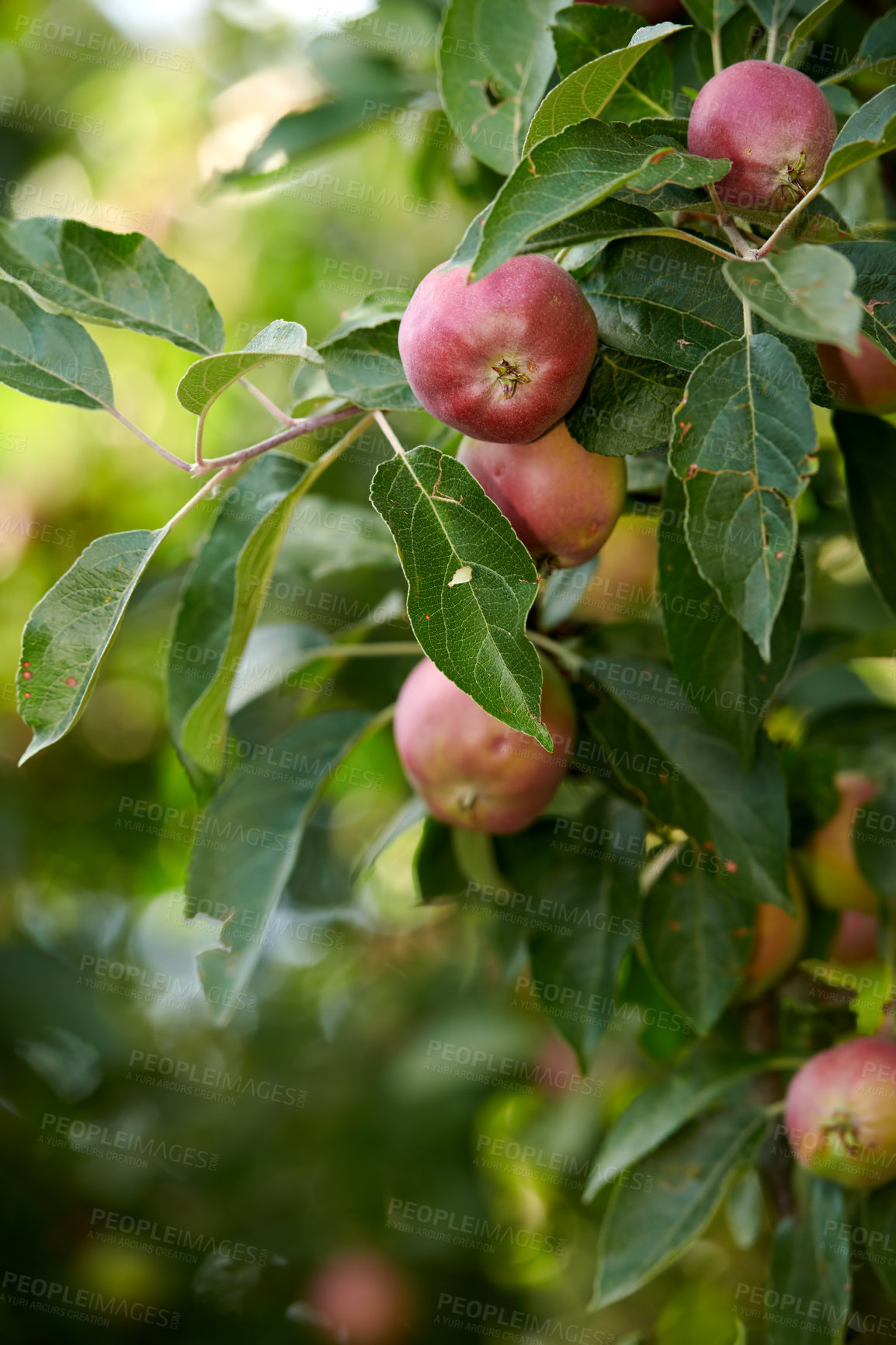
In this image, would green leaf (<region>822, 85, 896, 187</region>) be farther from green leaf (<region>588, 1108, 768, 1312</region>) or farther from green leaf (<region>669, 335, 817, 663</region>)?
green leaf (<region>588, 1108, 768, 1312</region>)

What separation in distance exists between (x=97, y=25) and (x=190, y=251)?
1.62ft

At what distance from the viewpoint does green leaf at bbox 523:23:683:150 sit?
0.59 metres

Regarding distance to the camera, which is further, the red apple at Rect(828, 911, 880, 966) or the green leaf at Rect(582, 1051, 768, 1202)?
the red apple at Rect(828, 911, 880, 966)

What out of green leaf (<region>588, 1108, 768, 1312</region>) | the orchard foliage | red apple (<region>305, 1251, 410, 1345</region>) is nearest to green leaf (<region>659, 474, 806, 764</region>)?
the orchard foliage

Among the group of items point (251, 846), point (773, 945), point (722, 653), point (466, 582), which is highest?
point (466, 582)

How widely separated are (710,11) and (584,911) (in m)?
0.82

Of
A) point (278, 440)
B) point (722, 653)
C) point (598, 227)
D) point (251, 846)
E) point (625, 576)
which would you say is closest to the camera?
point (598, 227)

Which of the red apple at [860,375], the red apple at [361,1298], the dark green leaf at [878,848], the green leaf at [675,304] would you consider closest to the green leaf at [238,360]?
the green leaf at [675,304]

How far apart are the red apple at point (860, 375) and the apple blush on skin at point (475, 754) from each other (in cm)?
35

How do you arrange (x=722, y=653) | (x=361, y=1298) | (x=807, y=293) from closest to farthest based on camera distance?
(x=807, y=293) < (x=722, y=653) < (x=361, y=1298)

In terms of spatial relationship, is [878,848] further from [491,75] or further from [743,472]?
[491,75]

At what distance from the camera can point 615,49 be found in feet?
2.56

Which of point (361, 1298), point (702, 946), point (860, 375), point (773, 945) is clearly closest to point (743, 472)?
point (860, 375)

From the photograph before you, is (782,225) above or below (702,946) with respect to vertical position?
above
